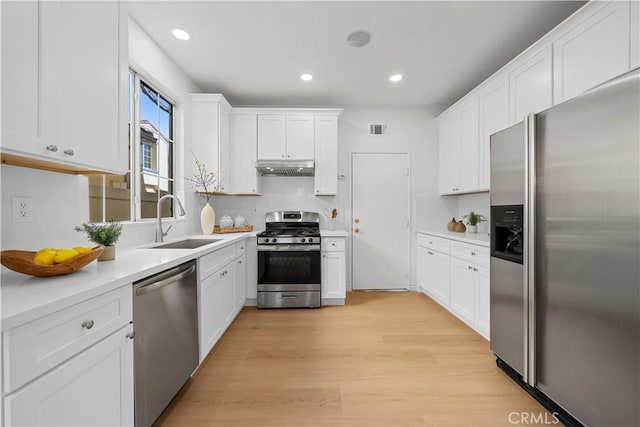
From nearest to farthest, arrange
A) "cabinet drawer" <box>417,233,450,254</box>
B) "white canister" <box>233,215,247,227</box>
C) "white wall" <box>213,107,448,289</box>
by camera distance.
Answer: "cabinet drawer" <box>417,233,450,254</box> → "white canister" <box>233,215,247,227</box> → "white wall" <box>213,107,448,289</box>

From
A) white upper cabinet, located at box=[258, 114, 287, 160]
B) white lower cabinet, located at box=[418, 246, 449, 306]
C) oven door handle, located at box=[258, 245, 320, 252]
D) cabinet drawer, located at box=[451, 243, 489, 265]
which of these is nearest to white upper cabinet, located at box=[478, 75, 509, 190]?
cabinet drawer, located at box=[451, 243, 489, 265]

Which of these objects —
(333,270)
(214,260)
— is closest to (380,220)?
(333,270)

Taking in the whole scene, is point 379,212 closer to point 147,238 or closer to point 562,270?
point 562,270

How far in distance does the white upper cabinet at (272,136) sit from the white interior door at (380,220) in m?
1.09

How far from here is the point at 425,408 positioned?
164 cm

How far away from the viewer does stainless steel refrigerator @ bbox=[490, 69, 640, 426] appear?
115cm

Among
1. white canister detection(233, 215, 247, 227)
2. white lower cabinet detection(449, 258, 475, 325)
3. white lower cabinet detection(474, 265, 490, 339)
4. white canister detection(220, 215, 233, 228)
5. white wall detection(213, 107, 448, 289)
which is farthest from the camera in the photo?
white wall detection(213, 107, 448, 289)

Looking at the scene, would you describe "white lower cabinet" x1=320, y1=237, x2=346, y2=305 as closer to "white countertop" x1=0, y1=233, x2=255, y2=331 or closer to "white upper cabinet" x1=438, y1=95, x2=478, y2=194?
"white upper cabinet" x1=438, y1=95, x2=478, y2=194

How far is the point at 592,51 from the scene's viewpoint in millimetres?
1704

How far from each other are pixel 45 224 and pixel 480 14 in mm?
3230

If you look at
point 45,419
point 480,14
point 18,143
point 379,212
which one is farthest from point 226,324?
point 480,14

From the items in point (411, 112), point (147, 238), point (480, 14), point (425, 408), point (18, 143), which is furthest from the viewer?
point (411, 112)

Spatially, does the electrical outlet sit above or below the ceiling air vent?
below

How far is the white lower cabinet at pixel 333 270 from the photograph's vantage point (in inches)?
131
